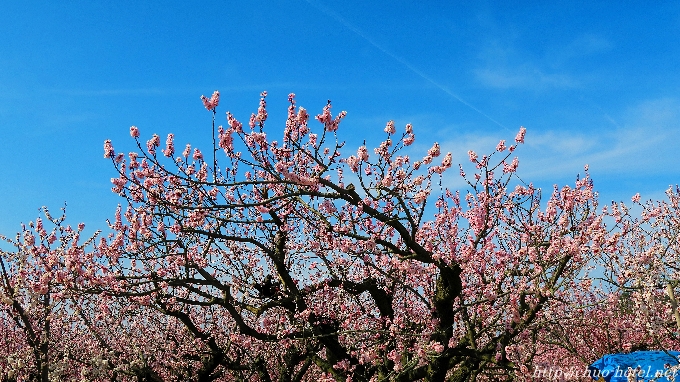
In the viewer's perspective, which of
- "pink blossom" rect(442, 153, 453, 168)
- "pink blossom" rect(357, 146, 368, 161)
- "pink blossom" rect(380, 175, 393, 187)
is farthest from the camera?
"pink blossom" rect(442, 153, 453, 168)

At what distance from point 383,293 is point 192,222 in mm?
3799

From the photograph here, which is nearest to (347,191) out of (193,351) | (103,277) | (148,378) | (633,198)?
(103,277)

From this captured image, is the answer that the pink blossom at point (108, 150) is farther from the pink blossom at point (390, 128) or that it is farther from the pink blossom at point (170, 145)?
the pink blossom at point (390, 128)

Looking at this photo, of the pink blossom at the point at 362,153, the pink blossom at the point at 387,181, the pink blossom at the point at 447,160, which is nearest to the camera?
the pink blossom at the point at 387,181

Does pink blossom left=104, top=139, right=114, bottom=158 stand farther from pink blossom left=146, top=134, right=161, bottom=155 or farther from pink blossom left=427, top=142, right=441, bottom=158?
pink blossom left=427, top=142, right=441, bottom=158

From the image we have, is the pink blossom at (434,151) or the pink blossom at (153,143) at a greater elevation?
the pink blossom at (153,143)

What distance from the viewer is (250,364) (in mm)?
12438

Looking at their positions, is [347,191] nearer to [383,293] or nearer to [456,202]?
[383,293]

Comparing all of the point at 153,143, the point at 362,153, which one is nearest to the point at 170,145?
the point at 153,143

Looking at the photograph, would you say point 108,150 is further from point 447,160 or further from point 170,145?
point 447,160

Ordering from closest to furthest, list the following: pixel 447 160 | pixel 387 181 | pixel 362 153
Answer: pixel 387 181 → pixel 362 153 → pixel 447 160

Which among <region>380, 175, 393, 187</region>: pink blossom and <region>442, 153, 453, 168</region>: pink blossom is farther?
<region>442, 153, 453, 168</region>: pink blossom

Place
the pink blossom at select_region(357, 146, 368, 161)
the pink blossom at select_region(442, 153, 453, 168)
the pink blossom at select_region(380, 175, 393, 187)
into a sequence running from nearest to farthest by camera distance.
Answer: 1. the pink blossom at select_region(380, 175, 393, 187)
2. the pink blossom at select_region(357, 146, 368, 161)
3. the pink blossom at select_region(442, 153, 453, 168)

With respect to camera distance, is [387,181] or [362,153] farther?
[362,153]
